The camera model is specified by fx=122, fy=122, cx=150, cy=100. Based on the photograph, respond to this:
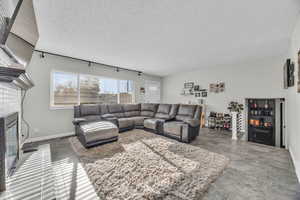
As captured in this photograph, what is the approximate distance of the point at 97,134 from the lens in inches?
112

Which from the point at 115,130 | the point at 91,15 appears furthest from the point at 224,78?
the point at 91,15

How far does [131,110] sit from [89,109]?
163 cm

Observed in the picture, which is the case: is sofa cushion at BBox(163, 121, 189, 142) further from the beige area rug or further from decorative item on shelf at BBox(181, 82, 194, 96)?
decorative item on shelf at BBox(181, 82, 194, 96)

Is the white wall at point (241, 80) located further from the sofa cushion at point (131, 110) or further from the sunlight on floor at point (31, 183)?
the sunlight on floor at point (31, 183)

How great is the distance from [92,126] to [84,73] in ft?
7.55

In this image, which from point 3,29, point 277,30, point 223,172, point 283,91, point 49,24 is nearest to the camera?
point 3,29

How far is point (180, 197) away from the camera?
140 cm

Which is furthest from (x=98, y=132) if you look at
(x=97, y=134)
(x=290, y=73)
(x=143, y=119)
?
(x=290, y=73)

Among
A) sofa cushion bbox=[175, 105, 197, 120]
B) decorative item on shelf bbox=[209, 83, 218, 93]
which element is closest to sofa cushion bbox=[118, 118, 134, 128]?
sofa cushion bbox=[175, 105, 197, 120]

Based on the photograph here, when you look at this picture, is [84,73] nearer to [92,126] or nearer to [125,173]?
[92,126]

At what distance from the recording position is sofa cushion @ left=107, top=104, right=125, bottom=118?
4.52 m

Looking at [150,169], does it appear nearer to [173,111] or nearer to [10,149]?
[10,149]

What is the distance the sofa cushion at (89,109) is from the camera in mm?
3880

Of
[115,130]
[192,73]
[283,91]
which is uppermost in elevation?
[192,73]
